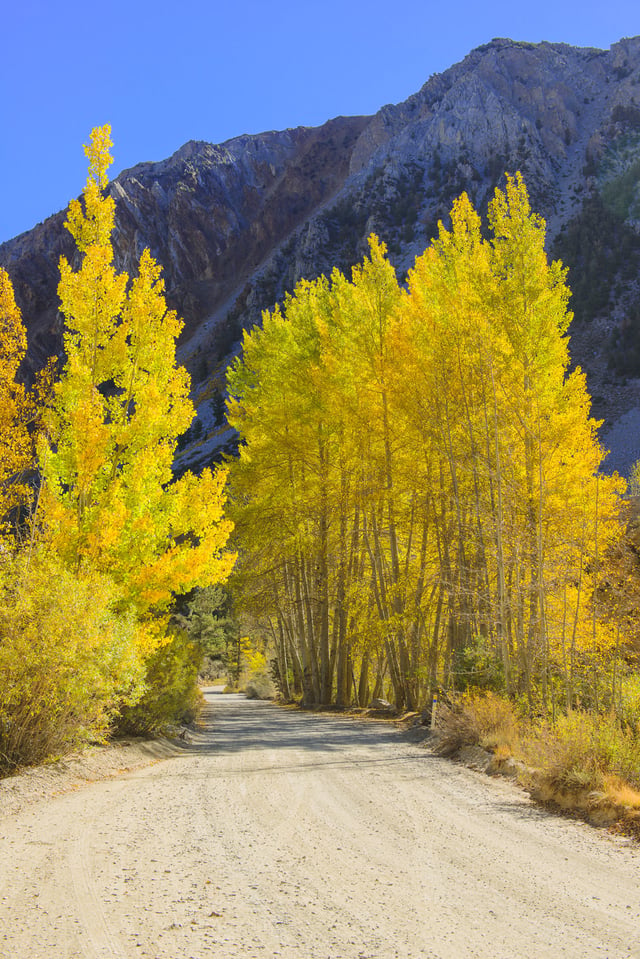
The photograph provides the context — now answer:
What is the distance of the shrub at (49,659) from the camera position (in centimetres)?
606

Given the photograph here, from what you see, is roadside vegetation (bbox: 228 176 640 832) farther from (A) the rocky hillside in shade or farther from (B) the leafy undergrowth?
(A) the rocky hillside in shade

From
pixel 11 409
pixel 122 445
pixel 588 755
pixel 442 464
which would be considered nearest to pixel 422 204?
pixel 442 464

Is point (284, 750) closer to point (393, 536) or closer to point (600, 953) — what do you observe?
point (393, 536)

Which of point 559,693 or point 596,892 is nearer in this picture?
point 596,892

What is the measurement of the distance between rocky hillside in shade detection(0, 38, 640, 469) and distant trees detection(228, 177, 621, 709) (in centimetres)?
3903

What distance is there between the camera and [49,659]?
20.0 ft

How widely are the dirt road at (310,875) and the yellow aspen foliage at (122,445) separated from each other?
111 inches

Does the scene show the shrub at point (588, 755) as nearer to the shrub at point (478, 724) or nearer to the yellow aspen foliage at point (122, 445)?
the shrub at point (478, 724)

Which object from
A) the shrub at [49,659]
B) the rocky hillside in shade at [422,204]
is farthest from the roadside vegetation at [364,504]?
the rocky hillside in shade at [422,204]

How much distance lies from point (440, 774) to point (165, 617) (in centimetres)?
421

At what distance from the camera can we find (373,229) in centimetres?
9219

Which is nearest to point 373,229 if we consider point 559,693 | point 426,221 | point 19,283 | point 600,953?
point 426,221

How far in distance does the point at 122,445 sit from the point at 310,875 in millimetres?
6608

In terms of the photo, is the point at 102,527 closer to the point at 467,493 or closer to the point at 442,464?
the point at 442,464
